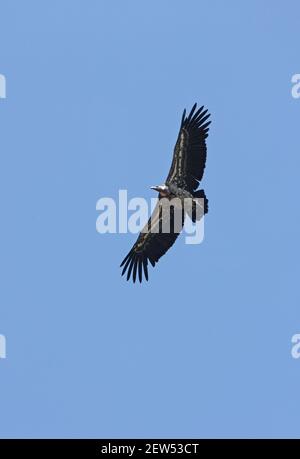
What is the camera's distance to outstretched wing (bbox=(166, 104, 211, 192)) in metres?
35.7

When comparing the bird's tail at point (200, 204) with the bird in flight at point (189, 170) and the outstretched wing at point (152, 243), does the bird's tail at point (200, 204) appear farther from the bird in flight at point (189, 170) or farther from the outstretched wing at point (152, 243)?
the outstretched wing at point (152, 243)

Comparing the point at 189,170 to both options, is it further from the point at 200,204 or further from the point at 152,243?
the point at 152,243

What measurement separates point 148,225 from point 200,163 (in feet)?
9.61

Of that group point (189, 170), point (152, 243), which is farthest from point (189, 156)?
point (152, 243)

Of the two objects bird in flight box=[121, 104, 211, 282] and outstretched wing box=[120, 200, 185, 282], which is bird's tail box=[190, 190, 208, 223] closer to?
bird in flight box=[121, 104, 211, 282]

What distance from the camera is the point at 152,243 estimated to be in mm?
37688

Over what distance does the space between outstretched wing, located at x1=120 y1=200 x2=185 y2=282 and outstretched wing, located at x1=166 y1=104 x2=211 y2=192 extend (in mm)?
1828

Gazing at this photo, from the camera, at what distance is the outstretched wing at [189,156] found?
35656 mm

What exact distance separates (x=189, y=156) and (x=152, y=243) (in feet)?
10.8

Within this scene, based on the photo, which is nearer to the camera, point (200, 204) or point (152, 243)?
point (200, 204)

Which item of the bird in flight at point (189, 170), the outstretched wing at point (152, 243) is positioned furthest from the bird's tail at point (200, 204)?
the outstretched wing at point (152, 243)

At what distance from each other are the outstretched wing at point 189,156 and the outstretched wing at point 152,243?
1828 millimetres

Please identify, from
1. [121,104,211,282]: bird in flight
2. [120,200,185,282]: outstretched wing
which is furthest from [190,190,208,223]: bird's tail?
[120,200,185,282]: outstretched wing
